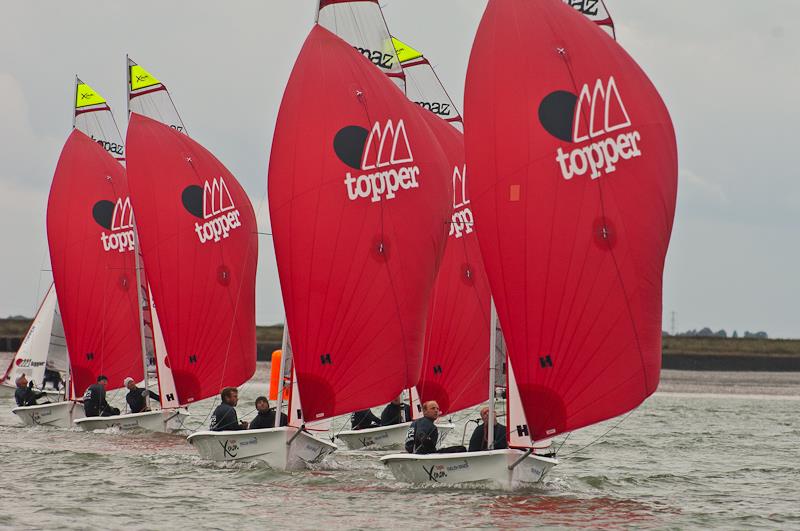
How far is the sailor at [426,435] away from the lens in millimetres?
21297

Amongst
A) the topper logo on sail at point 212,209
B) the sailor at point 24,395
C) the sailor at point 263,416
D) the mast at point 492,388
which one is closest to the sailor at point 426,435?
the mast at point 492,388

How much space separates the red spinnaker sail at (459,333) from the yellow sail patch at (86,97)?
38.3ft

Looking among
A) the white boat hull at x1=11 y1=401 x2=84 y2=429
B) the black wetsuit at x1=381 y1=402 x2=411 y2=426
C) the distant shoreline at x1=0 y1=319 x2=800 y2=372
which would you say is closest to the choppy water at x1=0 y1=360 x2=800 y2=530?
the white boat hull at x1=11 y1=401 x2=84 y2=429

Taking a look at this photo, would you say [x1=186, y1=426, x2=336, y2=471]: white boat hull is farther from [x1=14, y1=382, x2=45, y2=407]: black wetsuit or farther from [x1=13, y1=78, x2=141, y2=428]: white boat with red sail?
[x1=14, y1=382, x2=45, y2=407]: black wetsuit

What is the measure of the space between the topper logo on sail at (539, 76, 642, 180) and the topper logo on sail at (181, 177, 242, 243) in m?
12.6

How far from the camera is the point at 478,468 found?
2008 centimetres

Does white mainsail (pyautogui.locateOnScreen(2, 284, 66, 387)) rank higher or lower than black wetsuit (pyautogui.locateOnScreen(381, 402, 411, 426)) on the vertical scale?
higher

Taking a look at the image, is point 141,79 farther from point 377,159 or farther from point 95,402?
point 377,159

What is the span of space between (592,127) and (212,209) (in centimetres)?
1343

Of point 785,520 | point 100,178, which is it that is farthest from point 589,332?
point 100,178

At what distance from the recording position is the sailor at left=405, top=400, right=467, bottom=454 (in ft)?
69.9

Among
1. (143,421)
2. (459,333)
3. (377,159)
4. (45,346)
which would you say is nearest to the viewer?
(377,159)

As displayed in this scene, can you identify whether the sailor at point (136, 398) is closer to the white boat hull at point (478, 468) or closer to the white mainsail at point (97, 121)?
the white mainsail at point (97, 121)

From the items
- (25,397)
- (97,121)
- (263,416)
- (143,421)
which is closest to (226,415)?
(263,416)
